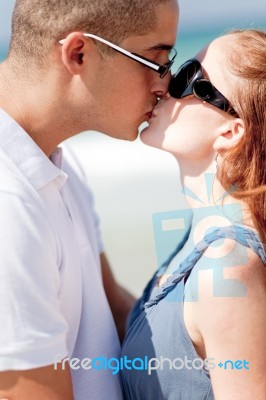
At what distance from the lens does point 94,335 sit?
7.66ft

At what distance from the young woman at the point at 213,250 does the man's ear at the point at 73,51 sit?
1.13 feet

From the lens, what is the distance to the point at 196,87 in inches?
93.4

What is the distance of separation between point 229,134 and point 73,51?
2.02ft

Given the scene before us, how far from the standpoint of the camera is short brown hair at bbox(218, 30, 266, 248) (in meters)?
2.24

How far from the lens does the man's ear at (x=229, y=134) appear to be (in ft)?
7.51

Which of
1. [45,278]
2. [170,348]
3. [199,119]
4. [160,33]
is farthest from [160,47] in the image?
[170,348]

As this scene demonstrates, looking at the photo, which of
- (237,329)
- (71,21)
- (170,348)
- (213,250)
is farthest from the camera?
(71,21)

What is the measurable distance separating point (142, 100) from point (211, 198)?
464 millimetres

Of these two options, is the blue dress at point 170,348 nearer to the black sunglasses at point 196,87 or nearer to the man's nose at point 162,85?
the black sunglasses at point 196,87

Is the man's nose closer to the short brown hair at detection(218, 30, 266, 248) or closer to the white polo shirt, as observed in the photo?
the short brown hair at detection(218, 30, 266, 248)

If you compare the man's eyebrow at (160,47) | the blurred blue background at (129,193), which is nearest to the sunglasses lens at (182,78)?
the man's eyebrow at (160,47)

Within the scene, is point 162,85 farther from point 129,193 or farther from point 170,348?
point 129,193

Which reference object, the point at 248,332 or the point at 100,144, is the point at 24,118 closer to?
the point at 248,332

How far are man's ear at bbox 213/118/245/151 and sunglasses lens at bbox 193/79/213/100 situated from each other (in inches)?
4.7
